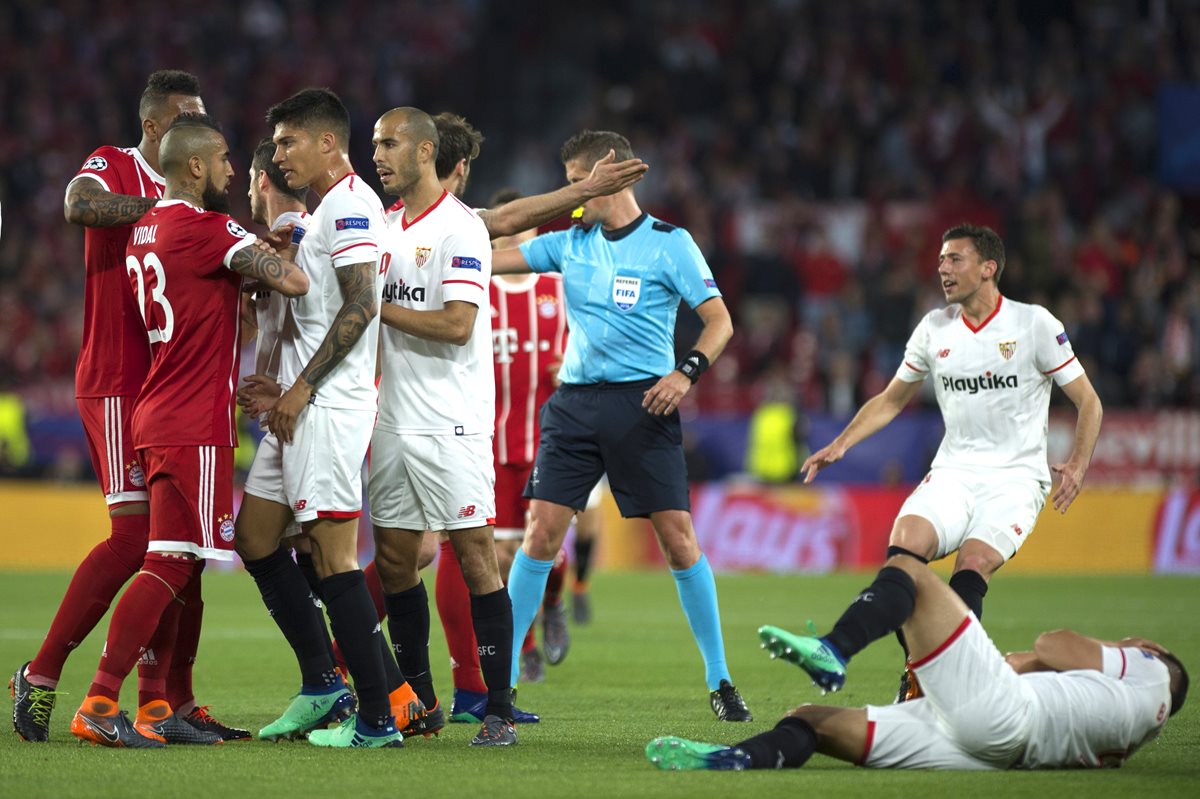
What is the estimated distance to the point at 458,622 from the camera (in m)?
7.20

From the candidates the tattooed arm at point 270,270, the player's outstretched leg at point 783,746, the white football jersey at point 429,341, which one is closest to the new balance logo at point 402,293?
the white football jersey at point 429,341

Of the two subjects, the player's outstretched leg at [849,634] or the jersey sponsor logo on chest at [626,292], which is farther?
the jersey sponsor logo on chest at [626,292]

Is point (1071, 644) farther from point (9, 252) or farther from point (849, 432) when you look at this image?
point (9, 252)

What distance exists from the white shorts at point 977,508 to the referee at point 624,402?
1.05 metres

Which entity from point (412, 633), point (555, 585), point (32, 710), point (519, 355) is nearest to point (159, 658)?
point (32, 710)

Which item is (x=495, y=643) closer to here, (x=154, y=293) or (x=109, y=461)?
(x=109, y=461)

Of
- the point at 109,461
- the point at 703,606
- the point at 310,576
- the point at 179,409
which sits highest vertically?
the point at 179,409

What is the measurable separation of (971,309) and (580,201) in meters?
2.14

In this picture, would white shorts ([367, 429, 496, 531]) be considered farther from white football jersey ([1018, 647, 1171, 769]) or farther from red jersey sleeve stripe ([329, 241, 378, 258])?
white football jersey ([1018, 647, 1171, 769])

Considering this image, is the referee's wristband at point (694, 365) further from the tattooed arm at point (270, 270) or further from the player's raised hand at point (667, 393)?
the tattooed arm at point (270, 270)

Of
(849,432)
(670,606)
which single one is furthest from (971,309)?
(670,606)

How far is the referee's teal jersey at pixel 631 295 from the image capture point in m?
7.25

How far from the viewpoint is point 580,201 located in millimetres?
6512

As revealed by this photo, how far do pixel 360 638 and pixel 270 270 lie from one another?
1.42 m
